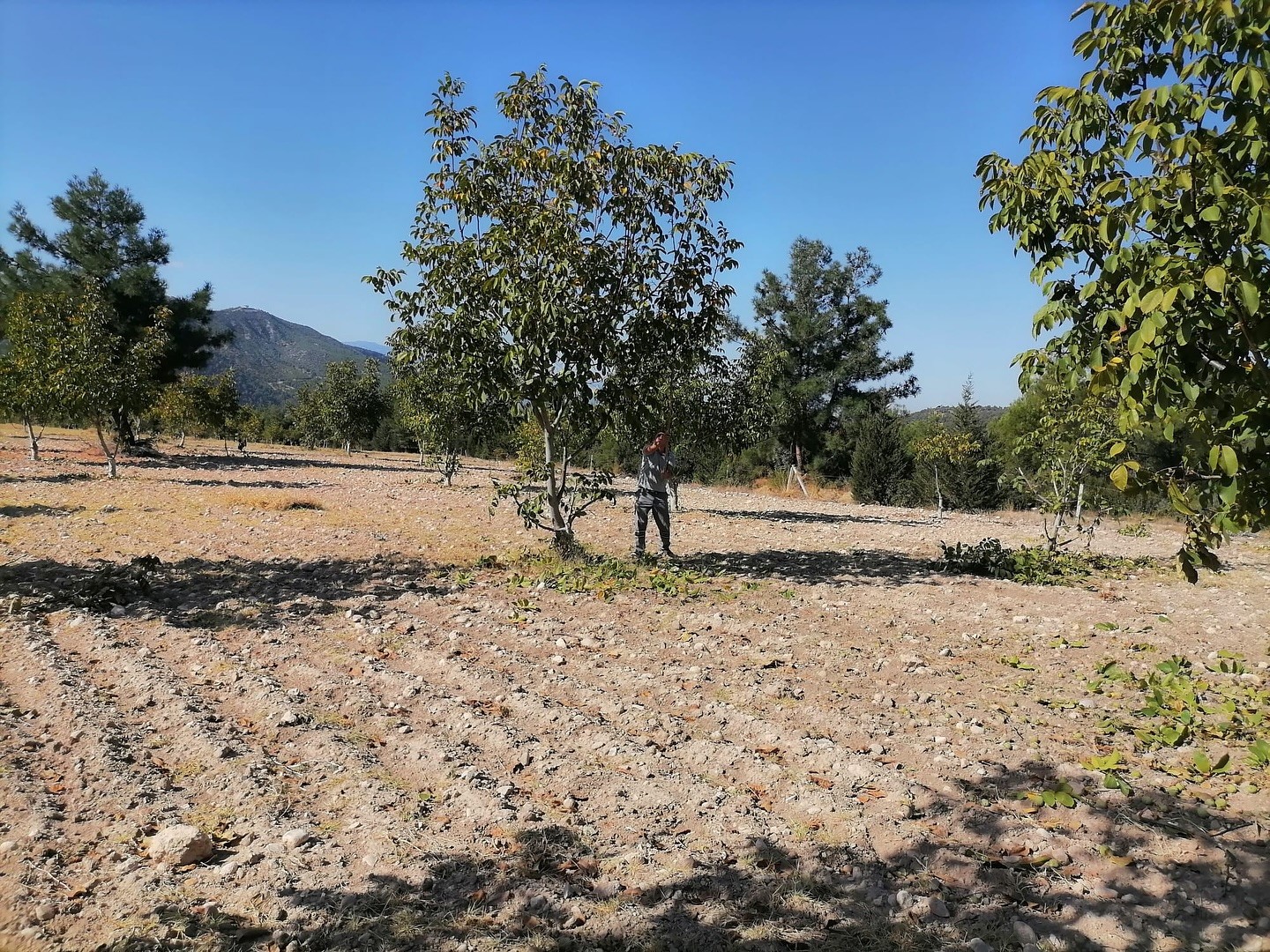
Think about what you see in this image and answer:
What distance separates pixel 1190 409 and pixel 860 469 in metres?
35.6

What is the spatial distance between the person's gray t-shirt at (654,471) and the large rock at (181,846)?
8.01 m

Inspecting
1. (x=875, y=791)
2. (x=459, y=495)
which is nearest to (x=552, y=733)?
(x=875, y=791)

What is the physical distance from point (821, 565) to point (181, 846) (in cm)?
945

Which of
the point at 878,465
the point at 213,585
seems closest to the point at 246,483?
the point at 213,585

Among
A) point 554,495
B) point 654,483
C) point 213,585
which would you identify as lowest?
point 213,585

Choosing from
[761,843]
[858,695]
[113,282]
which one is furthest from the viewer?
[113,282]

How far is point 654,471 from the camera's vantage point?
11.1 metres

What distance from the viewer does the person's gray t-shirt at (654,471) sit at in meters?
11.0

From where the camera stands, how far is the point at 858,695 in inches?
224

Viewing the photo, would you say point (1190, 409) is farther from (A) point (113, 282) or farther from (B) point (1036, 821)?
(A) point (113, 282)

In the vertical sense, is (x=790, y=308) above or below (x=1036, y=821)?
above

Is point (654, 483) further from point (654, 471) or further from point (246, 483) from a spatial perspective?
point (246, 483)

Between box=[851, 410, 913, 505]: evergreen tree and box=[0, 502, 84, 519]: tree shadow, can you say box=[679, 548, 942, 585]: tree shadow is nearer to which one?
box=[0, 502, 84, 519]: tree shadow

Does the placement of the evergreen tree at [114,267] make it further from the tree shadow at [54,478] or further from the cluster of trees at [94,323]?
the tree shadow at [54,478]
